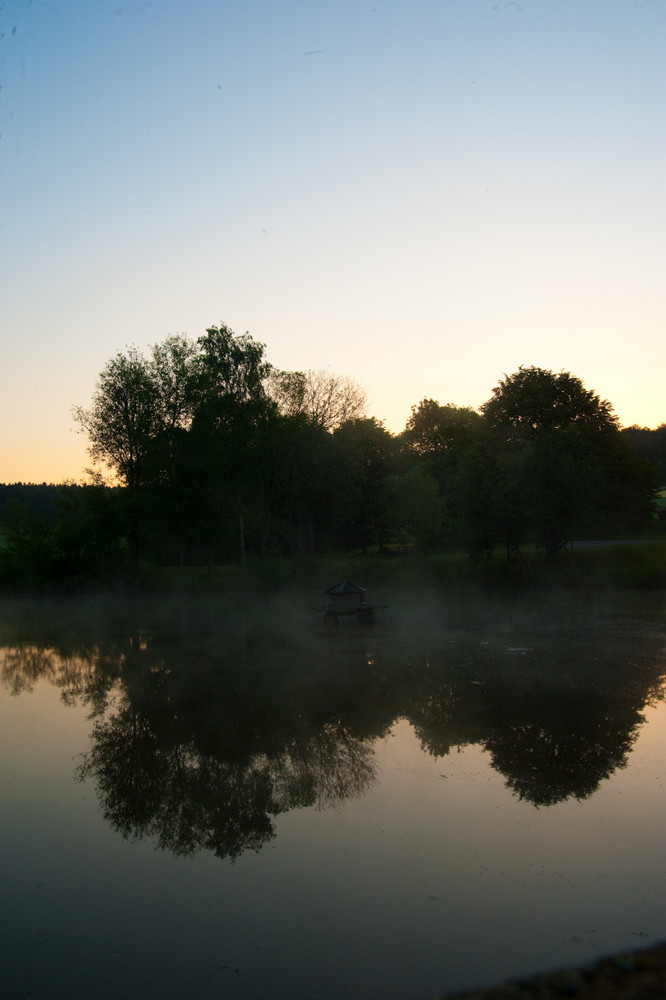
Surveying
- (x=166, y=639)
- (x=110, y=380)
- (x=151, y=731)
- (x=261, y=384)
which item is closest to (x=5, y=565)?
(x=110, y=380)

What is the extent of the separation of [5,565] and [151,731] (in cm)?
3515

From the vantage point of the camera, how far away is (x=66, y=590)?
44.8 metres

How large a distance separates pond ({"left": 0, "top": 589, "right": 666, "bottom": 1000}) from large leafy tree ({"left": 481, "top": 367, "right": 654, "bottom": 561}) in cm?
1791

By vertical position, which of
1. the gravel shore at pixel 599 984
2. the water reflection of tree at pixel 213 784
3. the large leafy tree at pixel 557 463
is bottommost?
the water reflection of tree at pixel 213 784

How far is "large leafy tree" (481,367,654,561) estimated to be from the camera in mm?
37000

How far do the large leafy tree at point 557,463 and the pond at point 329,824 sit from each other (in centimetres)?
1791

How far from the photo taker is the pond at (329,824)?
20.0 feet

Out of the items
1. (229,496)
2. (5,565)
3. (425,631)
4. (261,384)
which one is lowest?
(425,631)

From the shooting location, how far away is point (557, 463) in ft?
122

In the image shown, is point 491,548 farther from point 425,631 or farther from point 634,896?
point 634,896

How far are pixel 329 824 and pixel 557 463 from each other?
31.1 metres

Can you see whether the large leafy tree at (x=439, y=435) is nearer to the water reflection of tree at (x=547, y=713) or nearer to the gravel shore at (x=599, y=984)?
the water reflection of tree at (x=547, y=713)

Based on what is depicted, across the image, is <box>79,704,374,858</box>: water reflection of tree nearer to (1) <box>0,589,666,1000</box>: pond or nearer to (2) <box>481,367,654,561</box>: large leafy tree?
(1) <box>0,589,666,1000</box>: pond

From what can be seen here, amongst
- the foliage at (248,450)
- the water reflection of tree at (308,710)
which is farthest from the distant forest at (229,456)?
the water reflection of tree at (308,710)
